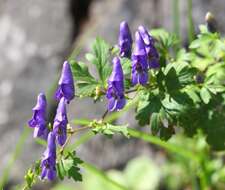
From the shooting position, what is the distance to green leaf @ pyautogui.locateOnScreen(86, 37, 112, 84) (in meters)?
2.91

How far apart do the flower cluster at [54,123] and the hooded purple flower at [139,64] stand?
10.0 inches

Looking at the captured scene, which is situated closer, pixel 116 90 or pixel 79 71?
pixel 116 90

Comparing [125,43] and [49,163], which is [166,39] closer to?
[125,43]

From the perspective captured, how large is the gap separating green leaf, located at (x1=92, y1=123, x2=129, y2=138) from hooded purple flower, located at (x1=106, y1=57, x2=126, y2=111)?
72mm

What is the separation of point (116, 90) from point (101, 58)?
0.85ft

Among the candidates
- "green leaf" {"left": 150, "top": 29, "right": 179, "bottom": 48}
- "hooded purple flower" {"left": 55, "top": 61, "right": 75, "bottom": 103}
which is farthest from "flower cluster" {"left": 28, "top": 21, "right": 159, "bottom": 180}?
"green leaf" {"left": 150, "top": 29, "right": 179, "bottom": 48}

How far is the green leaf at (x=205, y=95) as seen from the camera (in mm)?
2955

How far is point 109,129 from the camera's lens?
8.87 ft

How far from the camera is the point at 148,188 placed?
5457mm

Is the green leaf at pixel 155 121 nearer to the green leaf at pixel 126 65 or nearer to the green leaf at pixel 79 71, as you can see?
the green leaf at pixel 126 65

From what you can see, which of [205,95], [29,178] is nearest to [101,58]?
[205,95]

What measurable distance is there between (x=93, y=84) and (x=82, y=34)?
3.68 metres

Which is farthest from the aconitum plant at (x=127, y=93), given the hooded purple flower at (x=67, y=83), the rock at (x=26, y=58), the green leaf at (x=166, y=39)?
the rock at (x=26, y=58)

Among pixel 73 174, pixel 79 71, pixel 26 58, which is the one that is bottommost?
pixel 26 58
